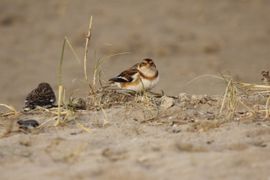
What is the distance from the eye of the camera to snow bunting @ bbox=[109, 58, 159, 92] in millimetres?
8094

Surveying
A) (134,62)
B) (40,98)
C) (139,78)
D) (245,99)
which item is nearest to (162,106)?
(245,99)

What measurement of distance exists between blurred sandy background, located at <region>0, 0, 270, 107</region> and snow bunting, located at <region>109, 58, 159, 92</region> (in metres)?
4.54

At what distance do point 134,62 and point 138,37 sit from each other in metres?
1.27

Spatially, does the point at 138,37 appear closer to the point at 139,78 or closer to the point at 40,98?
the point at 139,78

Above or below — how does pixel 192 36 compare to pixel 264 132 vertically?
above

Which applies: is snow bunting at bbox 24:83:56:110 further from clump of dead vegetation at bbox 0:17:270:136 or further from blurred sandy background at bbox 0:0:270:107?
blurred sandy background at bbox 0:0:270:107

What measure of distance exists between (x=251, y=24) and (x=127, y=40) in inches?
117

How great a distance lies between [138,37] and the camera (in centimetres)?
1608

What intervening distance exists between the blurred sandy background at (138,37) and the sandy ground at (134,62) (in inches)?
0.8

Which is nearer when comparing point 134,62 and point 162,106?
point 162,106

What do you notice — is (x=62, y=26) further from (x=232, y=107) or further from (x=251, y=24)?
(x=232, y=107)

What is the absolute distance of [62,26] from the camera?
16.9 m

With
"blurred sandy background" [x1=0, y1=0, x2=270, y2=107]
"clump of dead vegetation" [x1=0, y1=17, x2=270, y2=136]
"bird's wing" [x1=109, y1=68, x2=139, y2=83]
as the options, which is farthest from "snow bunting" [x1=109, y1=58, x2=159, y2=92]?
"blurred sandy background" [x1=0, y1=0, x2=270, y2=107]

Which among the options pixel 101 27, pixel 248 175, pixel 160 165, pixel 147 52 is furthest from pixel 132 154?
pixel 101 27
